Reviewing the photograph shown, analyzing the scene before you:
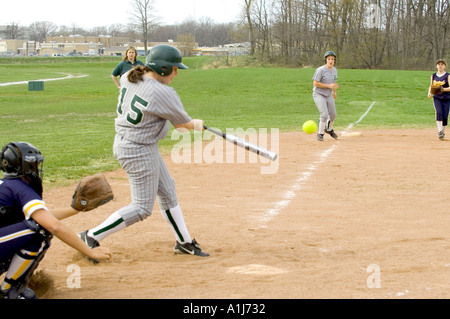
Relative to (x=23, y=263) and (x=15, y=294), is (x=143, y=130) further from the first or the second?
(x=15, y=294)

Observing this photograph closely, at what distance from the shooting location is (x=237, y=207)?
735cm

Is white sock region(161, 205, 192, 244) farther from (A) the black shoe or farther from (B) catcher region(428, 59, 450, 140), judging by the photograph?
(B) catcher region(428, 59, 450, 140)

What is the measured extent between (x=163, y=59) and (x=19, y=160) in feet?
5.13

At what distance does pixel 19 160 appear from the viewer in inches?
161

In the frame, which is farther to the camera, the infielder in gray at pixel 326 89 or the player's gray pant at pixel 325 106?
the player's gray pant at pixel 325 106

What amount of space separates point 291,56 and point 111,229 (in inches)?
2272

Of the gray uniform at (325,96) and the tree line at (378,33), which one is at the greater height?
the tree line at (378,33)

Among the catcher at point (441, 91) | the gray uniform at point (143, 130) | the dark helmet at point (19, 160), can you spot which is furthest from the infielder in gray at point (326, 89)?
the dark helmet at point (19, 160)

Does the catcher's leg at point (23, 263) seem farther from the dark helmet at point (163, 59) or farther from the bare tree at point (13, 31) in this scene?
the bare tree at point (13, 31)

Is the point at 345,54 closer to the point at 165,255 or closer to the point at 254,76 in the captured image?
the point at 254,76

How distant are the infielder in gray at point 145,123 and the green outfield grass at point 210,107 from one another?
418cm

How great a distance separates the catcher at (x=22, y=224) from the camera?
3.97 metres

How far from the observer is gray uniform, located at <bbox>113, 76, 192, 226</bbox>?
4805mm

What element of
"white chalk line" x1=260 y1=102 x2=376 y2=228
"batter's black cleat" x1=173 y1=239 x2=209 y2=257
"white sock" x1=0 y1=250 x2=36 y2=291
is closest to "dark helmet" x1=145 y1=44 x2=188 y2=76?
"batter's black cleat" x1=173 y1=239 x2=209 y2=257
